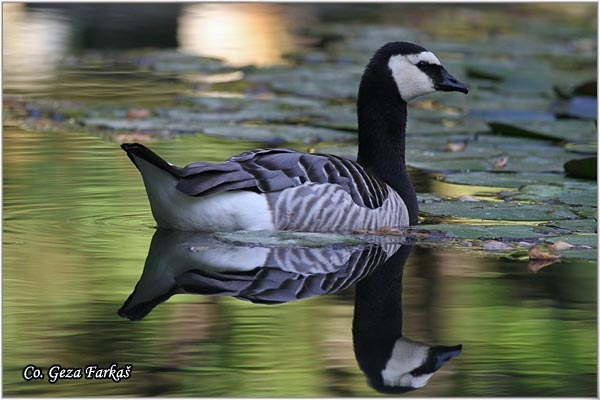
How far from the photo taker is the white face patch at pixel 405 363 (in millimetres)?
5457

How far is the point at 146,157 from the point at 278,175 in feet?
3.01

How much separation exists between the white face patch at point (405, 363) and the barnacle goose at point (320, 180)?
2011 mm

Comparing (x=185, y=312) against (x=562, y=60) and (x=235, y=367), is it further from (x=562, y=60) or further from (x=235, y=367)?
(x=562, y=60)

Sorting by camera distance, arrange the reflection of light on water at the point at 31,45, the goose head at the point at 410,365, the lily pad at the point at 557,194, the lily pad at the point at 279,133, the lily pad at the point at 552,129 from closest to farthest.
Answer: the goose head at the point at 410,365 < the lily pad at the point at 557,194 < the lily pad at the point at 279,133 < the lily pad at the point at 552,129 < the reflection of light on water at the point at 31,45

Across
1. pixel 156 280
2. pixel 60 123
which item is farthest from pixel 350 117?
pixel 156 280

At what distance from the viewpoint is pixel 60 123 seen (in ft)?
40.9

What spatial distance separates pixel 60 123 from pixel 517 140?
4.52m

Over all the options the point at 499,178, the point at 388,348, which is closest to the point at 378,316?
the point at 388,348

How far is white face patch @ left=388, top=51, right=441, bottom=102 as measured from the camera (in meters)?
8.72

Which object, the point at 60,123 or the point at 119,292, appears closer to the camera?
the point at 119,292

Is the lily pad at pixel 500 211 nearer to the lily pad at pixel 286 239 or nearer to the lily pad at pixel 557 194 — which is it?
the lily pad at pixel 557 194

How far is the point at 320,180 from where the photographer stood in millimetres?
7930

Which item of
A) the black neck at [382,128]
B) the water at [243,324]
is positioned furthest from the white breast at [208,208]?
the black neck at [382,128]

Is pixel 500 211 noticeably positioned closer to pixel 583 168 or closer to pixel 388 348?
pixel 583 168
